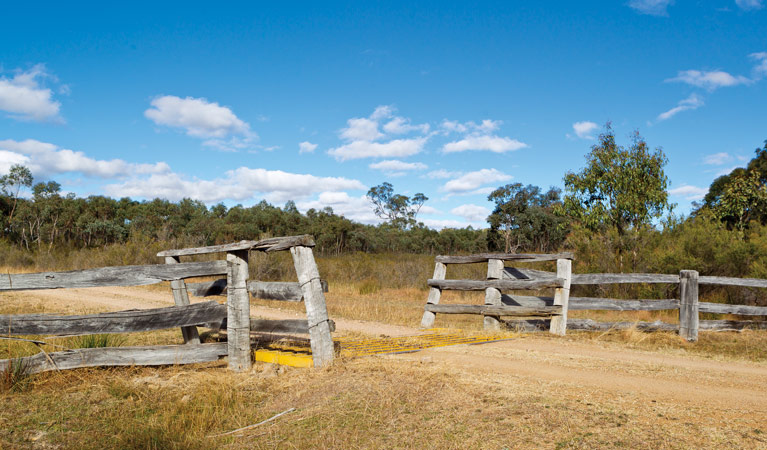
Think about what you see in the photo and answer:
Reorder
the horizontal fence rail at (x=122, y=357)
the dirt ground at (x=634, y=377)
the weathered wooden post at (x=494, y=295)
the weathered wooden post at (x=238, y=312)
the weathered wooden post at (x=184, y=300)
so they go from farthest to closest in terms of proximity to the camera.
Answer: the weathered wooden post at (x=494, y=295) < the weathered wooden post at (x=184, y=300) < the weathered wooden post at (x=238, y=312) < the horizontal fence rail at (x=122, y=357) < the dirt ground at (x=634, y=377)

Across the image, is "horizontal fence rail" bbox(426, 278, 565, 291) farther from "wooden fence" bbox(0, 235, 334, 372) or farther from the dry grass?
"wooden fence" bbox(0, 235, 334, 372)

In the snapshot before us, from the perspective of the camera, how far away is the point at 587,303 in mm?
10680

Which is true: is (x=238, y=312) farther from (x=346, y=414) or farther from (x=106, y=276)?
(x=346, y=414)

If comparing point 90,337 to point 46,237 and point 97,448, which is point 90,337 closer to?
point 97,448

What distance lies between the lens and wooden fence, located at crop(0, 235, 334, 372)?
5828 mm

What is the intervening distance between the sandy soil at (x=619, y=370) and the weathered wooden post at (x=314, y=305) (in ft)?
3.75

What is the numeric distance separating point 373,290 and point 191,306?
552 inches

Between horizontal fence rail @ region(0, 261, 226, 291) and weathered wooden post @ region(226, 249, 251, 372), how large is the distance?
7.0 inches

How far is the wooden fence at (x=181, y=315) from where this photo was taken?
583cm

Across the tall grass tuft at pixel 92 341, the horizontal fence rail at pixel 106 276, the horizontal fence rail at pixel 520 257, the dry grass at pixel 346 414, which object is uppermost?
the horizontal fence rail at pixel 520 257

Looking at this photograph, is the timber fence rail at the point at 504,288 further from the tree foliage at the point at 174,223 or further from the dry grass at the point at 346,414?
the tree foliage at the point at 174,223

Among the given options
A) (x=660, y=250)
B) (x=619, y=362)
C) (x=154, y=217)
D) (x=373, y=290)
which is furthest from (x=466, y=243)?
(x=619, y=362)

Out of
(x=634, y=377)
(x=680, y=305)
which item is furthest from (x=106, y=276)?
(x=680, y=305)

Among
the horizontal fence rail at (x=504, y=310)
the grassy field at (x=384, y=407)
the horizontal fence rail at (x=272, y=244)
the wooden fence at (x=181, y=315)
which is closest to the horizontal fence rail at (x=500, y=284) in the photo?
the horizontal fence rail at (x=504, y=310)
